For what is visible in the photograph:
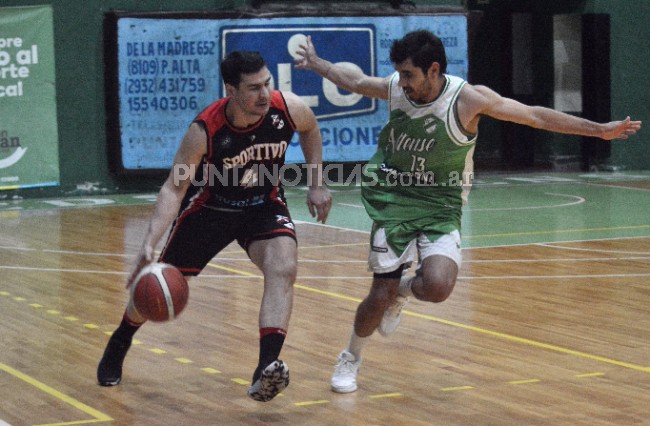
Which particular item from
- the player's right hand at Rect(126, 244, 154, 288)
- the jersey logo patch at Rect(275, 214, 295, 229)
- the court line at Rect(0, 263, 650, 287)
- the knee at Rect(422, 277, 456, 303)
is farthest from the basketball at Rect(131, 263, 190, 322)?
the court line at Rect(0, 263, 650, 287)

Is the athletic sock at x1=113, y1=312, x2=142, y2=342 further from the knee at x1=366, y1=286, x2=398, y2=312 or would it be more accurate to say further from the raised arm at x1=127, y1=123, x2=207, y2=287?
the knee at x1=366, y1=286, x2=398, y2=312

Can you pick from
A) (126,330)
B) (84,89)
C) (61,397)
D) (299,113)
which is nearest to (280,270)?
(299,113)

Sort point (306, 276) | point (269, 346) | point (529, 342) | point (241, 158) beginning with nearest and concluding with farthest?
point (269, 346)
point (241, 158)
point (529, 342)
point (306, 276)

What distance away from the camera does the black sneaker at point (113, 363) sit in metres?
6.22

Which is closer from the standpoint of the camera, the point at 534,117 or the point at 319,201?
the point at 534,117

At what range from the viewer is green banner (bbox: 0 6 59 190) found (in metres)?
15.5

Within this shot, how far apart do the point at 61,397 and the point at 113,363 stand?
1.33 feet

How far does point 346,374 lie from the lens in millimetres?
6055

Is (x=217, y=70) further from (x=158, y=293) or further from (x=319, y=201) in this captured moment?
(x=158, y=293)

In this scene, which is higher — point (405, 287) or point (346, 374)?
point (405, 287)

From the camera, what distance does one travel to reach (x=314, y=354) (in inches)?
273

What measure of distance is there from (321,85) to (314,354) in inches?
406

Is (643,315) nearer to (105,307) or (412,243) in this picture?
(412,243)

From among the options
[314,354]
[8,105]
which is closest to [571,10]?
[8,105]
